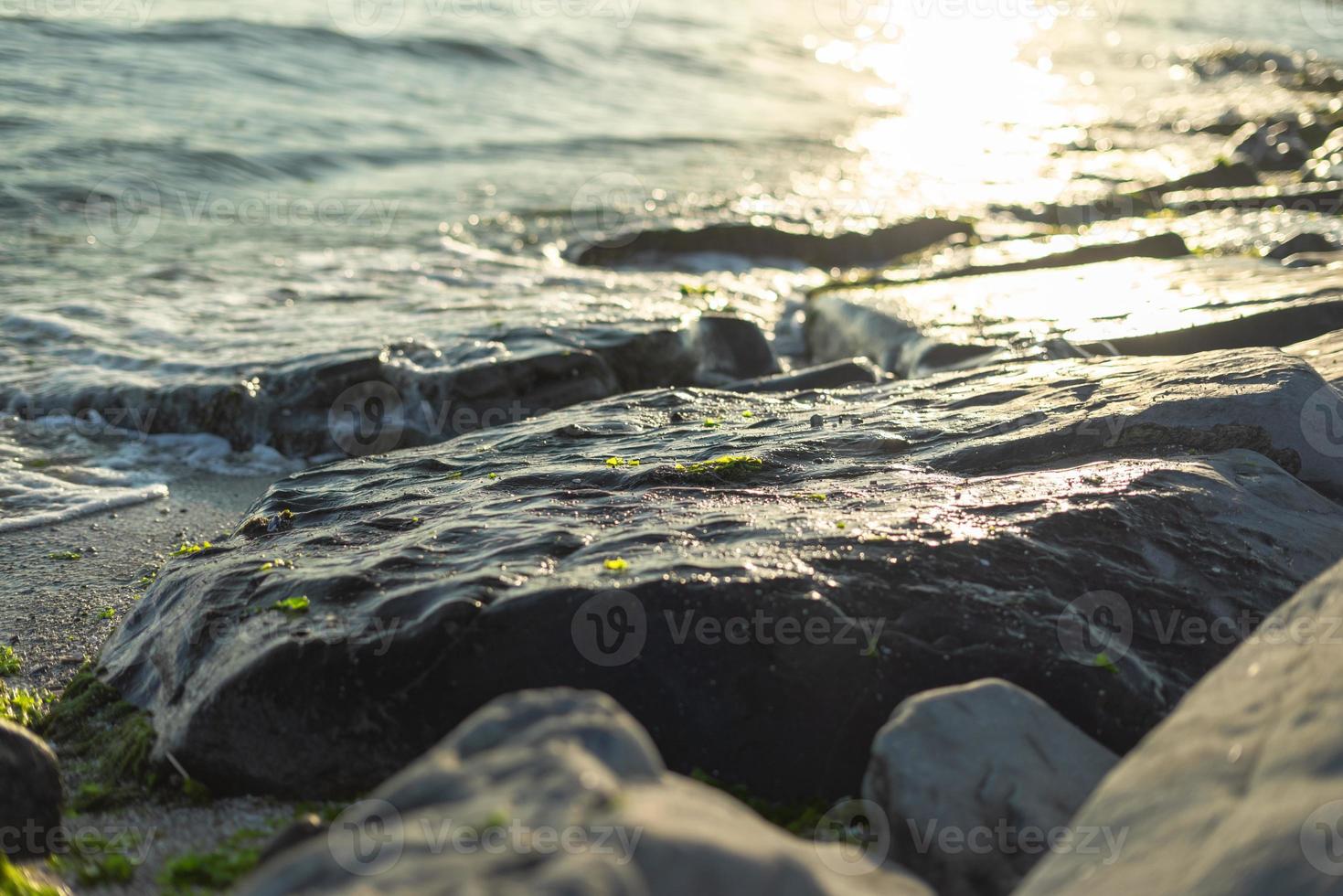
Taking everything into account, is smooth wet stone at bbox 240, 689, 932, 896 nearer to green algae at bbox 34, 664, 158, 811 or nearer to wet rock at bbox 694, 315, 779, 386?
green algae at bbox 34, 664, 158, 811

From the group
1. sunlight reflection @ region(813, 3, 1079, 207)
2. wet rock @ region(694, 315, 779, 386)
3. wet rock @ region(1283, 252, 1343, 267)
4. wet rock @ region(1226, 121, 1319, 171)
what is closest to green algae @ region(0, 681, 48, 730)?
wet rock @ region(694, 315, 779, 386)

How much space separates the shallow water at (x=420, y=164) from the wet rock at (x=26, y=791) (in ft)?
9.68

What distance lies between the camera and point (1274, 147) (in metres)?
15.0

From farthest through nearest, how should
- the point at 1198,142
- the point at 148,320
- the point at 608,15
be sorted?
the point at 608,15 < the point at 1198,142 < the point at 148,320

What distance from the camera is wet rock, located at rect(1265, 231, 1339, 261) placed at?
27.9 feet

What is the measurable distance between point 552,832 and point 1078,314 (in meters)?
5.82

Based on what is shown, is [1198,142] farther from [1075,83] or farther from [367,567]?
[367,567]

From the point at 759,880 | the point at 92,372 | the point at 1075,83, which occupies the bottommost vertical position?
the point at 92,372

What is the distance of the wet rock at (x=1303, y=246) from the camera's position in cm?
850

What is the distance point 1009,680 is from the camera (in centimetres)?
279

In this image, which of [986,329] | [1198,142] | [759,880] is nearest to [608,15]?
[1198,142]

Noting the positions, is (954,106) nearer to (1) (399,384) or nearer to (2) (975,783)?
(1) (399,384)

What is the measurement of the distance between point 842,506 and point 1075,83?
23343 mm

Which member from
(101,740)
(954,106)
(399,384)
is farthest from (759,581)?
(954,106)
